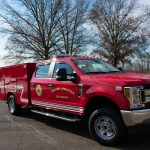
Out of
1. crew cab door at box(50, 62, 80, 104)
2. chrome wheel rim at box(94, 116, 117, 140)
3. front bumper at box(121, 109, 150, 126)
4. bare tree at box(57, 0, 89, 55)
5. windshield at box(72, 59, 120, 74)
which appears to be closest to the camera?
front bumper at box(121, 109, 150, 126)

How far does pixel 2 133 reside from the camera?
8883mm

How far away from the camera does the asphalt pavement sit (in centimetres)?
733

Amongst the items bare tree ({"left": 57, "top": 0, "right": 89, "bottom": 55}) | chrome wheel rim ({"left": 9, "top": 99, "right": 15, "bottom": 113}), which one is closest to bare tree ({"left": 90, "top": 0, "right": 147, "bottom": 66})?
bare tree ({"left": 57, "top": 0, "right": 89, "bottom": 55})

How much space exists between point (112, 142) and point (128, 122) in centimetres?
67

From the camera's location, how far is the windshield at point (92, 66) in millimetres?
8616

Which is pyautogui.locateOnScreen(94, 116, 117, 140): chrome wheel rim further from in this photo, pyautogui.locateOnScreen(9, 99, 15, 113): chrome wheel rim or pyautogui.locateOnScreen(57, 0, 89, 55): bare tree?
pyautogui.locateOnScreen(57, 0, 89, 55): bare tree

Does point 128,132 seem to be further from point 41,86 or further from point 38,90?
point 38,90

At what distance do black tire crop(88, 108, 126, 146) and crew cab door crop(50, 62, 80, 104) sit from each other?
82 cm

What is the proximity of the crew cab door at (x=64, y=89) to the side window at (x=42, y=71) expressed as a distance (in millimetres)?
421

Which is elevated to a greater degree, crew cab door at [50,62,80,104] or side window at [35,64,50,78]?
side window at [35,64,50,78]

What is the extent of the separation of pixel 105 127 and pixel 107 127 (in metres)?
0.06

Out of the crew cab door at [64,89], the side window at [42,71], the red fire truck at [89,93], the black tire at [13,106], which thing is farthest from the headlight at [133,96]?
the black tire at [13,106]

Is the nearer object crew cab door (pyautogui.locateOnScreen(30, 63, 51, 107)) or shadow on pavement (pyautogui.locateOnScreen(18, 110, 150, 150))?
shadow on pavement (pyautogui.locateOnScreen(18, 110, 150, 150))

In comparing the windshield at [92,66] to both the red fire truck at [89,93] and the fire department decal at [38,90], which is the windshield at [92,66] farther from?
the fire department decal at [38,90]
